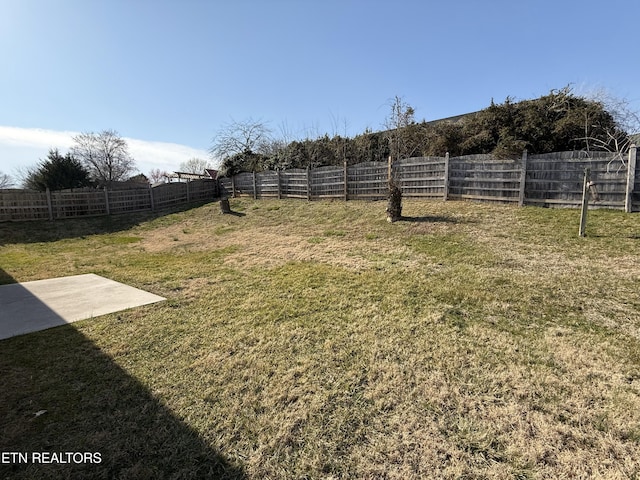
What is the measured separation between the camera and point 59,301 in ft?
14.4

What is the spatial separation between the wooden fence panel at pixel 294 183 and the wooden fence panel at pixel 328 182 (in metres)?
0.50

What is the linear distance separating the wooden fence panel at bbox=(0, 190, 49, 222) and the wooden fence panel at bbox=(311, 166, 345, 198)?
37.5 ft

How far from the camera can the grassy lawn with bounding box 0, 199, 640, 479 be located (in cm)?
178

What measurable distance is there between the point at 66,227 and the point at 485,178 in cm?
1547

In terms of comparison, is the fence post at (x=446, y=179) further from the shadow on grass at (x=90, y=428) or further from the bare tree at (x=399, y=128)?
the shadow on grass at (x=90, y=428)

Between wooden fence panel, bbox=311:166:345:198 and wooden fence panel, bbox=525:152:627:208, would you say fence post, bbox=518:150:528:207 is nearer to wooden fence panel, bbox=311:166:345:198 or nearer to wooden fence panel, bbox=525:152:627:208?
wooden fence panel, bbox=525:152:627:208

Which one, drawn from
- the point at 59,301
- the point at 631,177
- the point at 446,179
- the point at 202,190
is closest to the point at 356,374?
the point at 59,301

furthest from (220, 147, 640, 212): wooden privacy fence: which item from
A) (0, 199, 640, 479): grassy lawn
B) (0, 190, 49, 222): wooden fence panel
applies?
(0, 190, 49, 222): wooden fence panel

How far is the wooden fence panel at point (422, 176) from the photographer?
1048 cm

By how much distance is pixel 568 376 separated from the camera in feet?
7.72

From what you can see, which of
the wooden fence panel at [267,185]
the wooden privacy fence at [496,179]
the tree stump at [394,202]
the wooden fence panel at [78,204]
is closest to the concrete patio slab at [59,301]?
the tree stump at [394,202]

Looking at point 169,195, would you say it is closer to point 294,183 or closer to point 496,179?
point 294,183

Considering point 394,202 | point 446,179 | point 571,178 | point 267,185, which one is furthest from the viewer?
point 267,185

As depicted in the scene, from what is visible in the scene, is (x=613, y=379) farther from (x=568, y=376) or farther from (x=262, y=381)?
(x=262, y=381)
